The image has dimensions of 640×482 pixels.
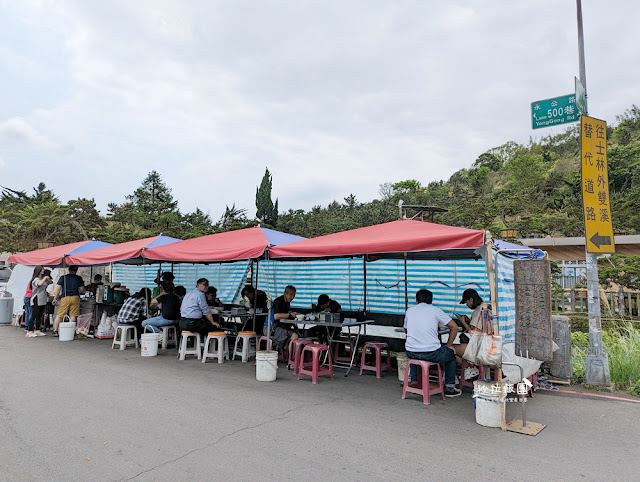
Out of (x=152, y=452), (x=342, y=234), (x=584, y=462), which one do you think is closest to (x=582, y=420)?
(x=584, y=462)

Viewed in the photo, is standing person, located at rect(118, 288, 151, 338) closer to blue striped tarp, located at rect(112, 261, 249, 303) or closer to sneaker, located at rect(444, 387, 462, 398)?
blue striped tarp, located at rect(112, 261, 249, 303)

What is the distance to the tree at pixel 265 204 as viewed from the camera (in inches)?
1421

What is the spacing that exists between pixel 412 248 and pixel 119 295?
314 inches

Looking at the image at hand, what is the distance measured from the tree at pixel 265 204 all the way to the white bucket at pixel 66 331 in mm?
25966

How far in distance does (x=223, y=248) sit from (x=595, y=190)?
18.0 feet

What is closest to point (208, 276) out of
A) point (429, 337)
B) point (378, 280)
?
point (378, 280)

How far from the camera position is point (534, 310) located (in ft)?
16.3

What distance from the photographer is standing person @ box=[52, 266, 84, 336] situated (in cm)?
1022

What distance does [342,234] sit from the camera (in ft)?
21.1

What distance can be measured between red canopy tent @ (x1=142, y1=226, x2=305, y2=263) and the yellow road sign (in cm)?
451

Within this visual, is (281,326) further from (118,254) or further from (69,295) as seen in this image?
(69,295)

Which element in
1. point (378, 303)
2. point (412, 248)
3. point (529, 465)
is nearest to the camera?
point (529, 465)

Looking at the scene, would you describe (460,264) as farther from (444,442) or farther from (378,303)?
(444,442)

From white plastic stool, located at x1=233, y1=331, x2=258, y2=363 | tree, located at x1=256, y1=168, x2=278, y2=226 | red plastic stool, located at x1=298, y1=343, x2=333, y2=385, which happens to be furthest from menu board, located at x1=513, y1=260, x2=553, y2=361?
tree, located at x1=256, y1=168, x2=278, y2=226
